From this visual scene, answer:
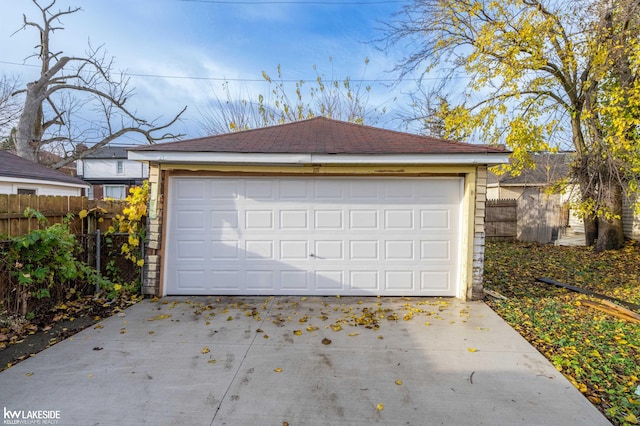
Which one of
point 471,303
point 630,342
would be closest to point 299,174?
point 471,303

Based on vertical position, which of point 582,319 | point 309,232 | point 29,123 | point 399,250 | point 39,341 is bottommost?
point 39,341

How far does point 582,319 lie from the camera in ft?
15.2

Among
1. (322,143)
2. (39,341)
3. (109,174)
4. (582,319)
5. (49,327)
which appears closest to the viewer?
(39,341)

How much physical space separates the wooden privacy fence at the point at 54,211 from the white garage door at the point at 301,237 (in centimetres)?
138

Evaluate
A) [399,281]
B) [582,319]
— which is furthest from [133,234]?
[582,319]

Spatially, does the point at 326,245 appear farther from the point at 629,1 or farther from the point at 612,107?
the point at 612,107

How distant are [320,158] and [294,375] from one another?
10.6 feet

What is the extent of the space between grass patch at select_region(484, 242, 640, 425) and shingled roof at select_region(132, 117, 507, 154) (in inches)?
101

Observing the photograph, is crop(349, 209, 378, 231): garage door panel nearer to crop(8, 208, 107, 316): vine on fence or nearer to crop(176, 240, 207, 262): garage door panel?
crop(176, 240, 207, 262): garage door panel

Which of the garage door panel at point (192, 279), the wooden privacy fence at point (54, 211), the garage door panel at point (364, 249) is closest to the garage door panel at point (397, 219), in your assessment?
the garage door panel at point (364, 249)

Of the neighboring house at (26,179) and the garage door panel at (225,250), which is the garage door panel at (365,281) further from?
the neighboring house at (26,179)

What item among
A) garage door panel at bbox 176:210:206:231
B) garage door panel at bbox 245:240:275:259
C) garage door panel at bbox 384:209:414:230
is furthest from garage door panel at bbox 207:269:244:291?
garage door panel at bbox 384:209:414:230

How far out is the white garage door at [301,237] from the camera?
5.66m

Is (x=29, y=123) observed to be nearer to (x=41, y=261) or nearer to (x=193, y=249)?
(x=41, y=261)
